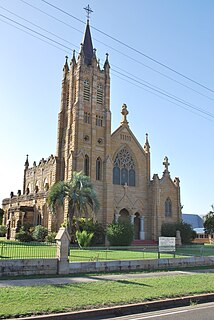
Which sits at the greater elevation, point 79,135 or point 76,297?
point 79,135

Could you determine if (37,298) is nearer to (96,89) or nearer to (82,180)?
(82,180)

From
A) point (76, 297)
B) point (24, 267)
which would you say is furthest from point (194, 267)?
point (76, 297)

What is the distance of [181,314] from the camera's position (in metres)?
9.73

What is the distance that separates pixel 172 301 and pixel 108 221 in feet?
108

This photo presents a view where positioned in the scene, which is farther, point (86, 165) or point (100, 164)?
point (100, 164)

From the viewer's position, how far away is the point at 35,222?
48062 millimetres

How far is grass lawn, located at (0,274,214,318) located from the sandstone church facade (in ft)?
97.7

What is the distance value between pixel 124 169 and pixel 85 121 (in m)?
8.84

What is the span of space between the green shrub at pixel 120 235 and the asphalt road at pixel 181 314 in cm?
2629

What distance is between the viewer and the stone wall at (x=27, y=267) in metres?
15.5

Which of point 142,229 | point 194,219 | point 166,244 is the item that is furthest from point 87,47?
point 194,219

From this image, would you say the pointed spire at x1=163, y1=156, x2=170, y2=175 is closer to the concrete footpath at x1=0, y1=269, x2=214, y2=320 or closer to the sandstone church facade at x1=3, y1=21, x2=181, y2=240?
the sandstone church facade at x1=3, y1=21, x2=181, y2=240

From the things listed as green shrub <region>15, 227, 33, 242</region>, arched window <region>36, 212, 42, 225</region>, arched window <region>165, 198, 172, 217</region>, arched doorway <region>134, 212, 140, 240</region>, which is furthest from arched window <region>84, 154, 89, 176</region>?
arched window <region>165, 198, 172, 217</region>

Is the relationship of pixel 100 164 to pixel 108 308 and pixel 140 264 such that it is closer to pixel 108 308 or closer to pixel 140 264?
pixel 140 264
